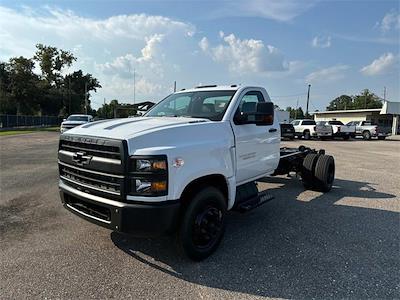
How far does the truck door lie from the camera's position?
4.89 metres

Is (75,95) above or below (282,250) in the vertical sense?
above

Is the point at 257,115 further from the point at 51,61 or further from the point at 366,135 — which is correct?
the point at 51,61

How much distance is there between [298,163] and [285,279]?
4.78 meters

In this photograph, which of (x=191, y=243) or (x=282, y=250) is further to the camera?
(x=282, y=250)

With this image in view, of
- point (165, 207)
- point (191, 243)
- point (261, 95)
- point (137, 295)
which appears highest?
point (261, 95)

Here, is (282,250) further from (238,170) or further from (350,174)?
(350,174)

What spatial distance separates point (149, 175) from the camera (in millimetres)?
3535

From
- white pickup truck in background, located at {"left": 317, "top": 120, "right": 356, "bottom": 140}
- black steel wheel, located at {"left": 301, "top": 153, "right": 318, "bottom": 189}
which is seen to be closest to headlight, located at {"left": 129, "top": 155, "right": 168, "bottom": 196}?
black steel wheel, located at {"left": 301, "top": 153, "right": 318, "bottom": 189}

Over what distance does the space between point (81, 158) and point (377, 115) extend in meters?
60.5

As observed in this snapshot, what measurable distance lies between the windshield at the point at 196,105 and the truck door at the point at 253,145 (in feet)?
0.85

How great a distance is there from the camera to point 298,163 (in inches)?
322

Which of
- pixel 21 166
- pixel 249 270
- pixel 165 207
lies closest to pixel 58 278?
pixel 165 207

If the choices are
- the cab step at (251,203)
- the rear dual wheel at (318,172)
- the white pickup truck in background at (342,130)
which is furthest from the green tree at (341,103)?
the cab step at (251,203)

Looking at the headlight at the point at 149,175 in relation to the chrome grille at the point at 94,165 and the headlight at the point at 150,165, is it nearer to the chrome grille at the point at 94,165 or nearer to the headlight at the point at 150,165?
the headlight at the point at 150,165
